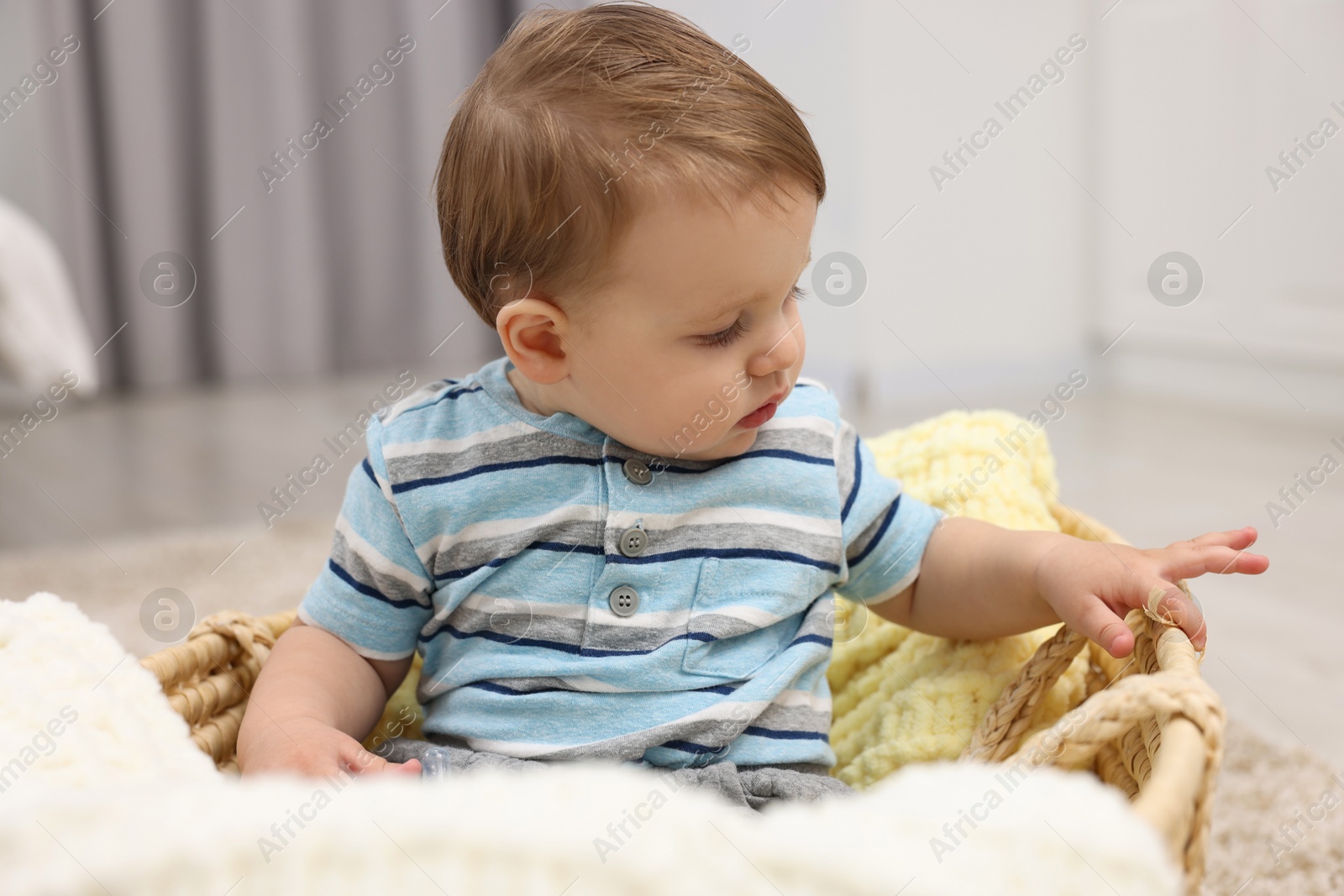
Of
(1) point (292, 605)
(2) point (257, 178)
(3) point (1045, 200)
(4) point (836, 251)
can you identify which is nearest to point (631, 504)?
(1) point (292, 605)

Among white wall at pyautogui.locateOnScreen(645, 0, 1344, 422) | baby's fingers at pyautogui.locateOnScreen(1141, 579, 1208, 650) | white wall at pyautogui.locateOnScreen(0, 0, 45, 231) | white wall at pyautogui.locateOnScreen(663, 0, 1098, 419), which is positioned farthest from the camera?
white wall at pyautogui.locateOnScreen(0, 0, 45, 231)

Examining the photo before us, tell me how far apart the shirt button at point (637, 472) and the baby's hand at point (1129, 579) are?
234mm

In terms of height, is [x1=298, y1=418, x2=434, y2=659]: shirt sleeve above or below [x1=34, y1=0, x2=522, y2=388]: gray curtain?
above

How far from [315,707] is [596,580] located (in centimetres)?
17

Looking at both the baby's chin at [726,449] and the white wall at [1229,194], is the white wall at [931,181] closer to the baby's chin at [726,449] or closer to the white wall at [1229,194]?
the white wall at [1229,194]

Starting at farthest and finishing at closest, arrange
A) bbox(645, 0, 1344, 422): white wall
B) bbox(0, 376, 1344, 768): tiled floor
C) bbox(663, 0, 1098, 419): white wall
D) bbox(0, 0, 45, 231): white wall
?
bbox(0, 0, 45, 231): white wall, bbox(663, 0, 1098, 419): white wall, bbox(645, 0, 1344, 422): white wall, bbox(0, 376, 1344, 768): tiled floor

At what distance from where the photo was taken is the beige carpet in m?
0.79

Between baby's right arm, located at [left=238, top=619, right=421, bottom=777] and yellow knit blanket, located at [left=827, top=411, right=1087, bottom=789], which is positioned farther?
yellow knit blanket, located at [left=827, top=411, right=1087, bottom=789]

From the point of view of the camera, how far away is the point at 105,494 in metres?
1.98

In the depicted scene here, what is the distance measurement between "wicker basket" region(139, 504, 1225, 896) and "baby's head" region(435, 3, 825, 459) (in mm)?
229

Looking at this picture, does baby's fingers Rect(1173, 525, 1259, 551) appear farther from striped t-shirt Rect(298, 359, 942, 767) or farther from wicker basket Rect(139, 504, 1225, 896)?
striped t-shirt Rect(298, 359, 942, 767)

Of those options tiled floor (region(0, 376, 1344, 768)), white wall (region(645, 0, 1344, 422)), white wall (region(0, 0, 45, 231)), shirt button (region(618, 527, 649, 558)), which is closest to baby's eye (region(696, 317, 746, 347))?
shirt button (region(618, 527, 649, 558))

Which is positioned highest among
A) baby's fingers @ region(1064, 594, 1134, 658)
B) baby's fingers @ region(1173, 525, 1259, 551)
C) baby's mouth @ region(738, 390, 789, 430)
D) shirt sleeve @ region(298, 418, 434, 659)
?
baby's fingers @ region(1173, 525, 1259, 551)

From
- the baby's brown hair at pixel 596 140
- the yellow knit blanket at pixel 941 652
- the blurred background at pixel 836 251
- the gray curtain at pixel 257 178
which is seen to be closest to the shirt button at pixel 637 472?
the baby's brown hair at pixel 596 140
